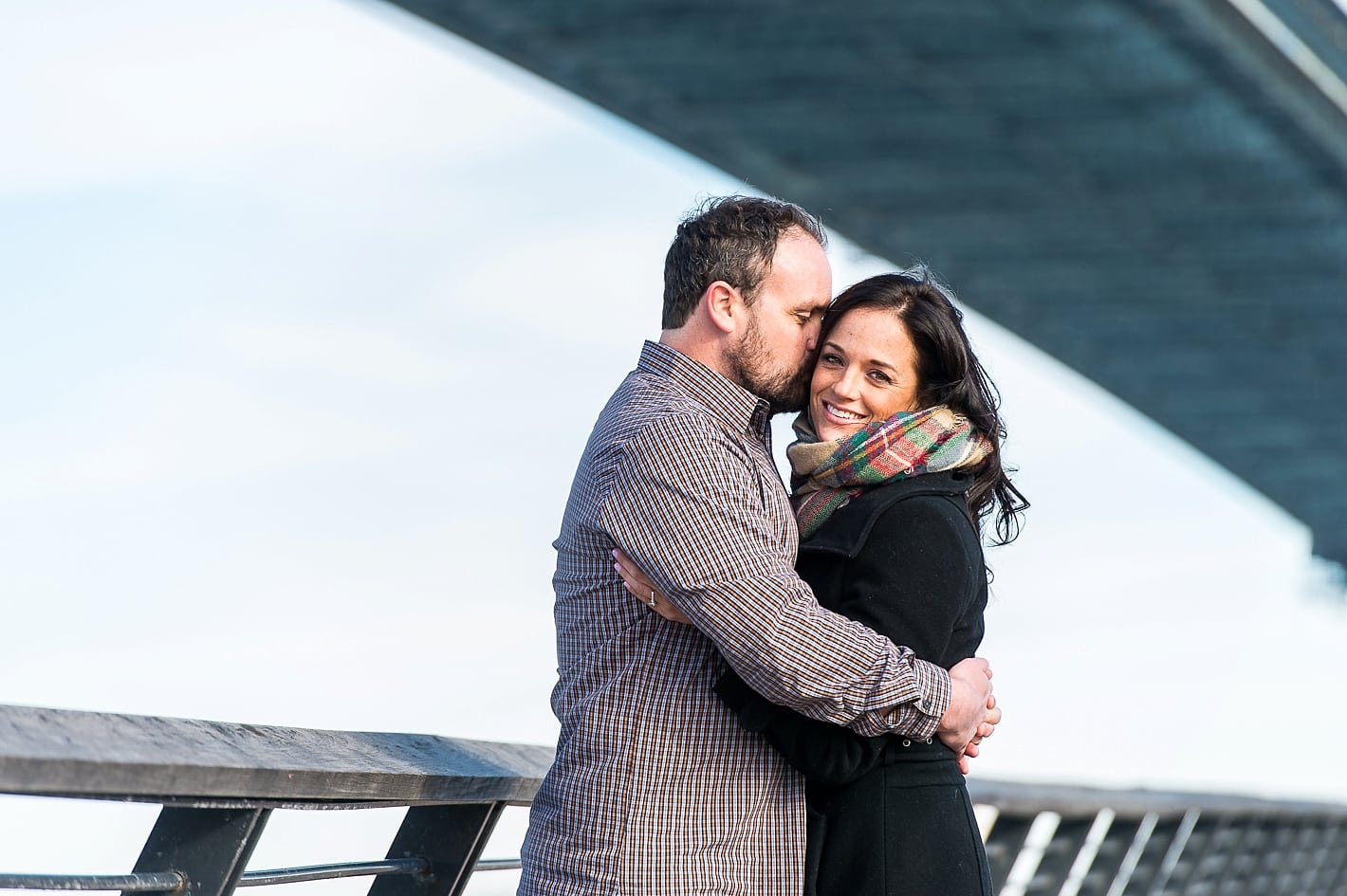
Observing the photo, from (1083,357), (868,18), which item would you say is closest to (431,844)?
(868,18)

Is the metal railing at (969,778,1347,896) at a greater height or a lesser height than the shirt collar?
lesser

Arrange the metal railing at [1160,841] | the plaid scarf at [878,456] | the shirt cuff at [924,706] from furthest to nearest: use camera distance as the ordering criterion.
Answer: the metal railing at [1160,841] → the plaid scarf at [878,456] → the shirt cuff at [924,706]

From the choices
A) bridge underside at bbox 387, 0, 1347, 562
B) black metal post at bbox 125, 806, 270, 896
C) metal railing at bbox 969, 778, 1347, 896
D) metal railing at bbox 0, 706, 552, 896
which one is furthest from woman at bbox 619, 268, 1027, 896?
bridge underside at bbox 387, 0, 1347, 562

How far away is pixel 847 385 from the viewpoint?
9.03ft

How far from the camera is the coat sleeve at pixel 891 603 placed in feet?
7.91

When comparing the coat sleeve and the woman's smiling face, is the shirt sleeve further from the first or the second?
the woman's smiling face

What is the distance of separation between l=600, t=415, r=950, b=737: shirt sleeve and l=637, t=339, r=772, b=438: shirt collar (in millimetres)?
182

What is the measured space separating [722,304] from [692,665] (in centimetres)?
58

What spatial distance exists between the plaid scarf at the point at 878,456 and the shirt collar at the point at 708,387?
0.42 ft

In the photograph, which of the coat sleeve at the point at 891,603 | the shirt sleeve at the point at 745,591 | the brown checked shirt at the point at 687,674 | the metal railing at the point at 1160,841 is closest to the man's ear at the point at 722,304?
the brown checked shirt at the point at 687,674

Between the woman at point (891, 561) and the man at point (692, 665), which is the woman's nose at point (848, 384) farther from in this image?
the man at point (692, 665)

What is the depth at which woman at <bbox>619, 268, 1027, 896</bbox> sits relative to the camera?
8.03ft

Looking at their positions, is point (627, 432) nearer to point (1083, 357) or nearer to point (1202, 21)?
point (1202, 21)

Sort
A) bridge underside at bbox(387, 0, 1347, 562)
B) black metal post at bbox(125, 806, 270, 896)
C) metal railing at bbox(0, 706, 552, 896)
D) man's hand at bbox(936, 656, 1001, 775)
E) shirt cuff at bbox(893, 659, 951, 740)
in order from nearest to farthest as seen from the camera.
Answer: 1. metal railing at bbox(0, 706, 552, 896)
2. black metal post at bbox(125, 806, 270, 896)
3. shirt cuff at bbox(893, 659, 951, 740)
4. man's hand at bbox(936, 656, 1001, 775)
5. bridge underside at bbox(387, 0, 1347, 562)
